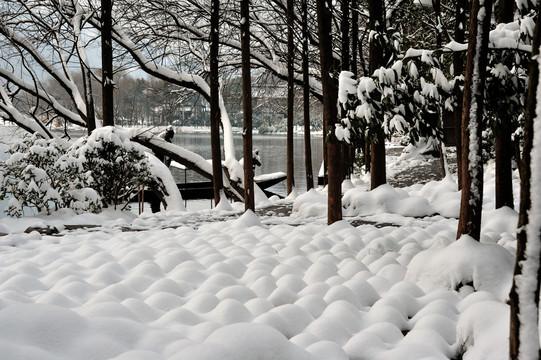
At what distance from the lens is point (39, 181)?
28.4 ft

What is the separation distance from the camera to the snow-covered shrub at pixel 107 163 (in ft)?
30.6

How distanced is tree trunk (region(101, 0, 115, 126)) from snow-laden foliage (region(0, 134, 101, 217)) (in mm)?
1771

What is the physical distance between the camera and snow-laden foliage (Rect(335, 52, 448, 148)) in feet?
16.7

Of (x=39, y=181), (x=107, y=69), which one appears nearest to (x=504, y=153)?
(x=39, y=181)

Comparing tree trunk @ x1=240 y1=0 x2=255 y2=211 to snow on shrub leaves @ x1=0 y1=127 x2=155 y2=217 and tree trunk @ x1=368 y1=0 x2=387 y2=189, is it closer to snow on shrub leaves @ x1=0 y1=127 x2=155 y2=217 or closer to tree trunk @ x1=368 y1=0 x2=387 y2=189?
tree trunk @ x1=368 y1=0 x2=387 y2=189

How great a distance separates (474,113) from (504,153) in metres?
1.83

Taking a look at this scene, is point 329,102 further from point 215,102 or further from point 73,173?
point 215,102

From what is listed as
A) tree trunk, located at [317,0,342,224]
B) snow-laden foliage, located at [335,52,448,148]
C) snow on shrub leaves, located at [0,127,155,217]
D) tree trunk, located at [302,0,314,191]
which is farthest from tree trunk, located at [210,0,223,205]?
snow-laden foliage, located at [335,52,448,148]

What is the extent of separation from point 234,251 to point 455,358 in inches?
121

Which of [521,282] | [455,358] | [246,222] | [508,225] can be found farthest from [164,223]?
[521,282]

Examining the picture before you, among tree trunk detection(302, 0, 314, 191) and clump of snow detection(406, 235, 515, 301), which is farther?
tree trunk detection(302, 0, 314, 191)

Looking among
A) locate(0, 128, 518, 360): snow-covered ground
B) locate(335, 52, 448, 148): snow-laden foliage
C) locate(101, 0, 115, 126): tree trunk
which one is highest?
locate(101, 0, 115, 126): tree trunk

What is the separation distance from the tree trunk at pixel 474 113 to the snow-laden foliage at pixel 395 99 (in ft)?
1.48

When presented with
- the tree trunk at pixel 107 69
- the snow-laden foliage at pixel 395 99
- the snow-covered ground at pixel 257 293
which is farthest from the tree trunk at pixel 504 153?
the tree trunk at pixel 107 69
